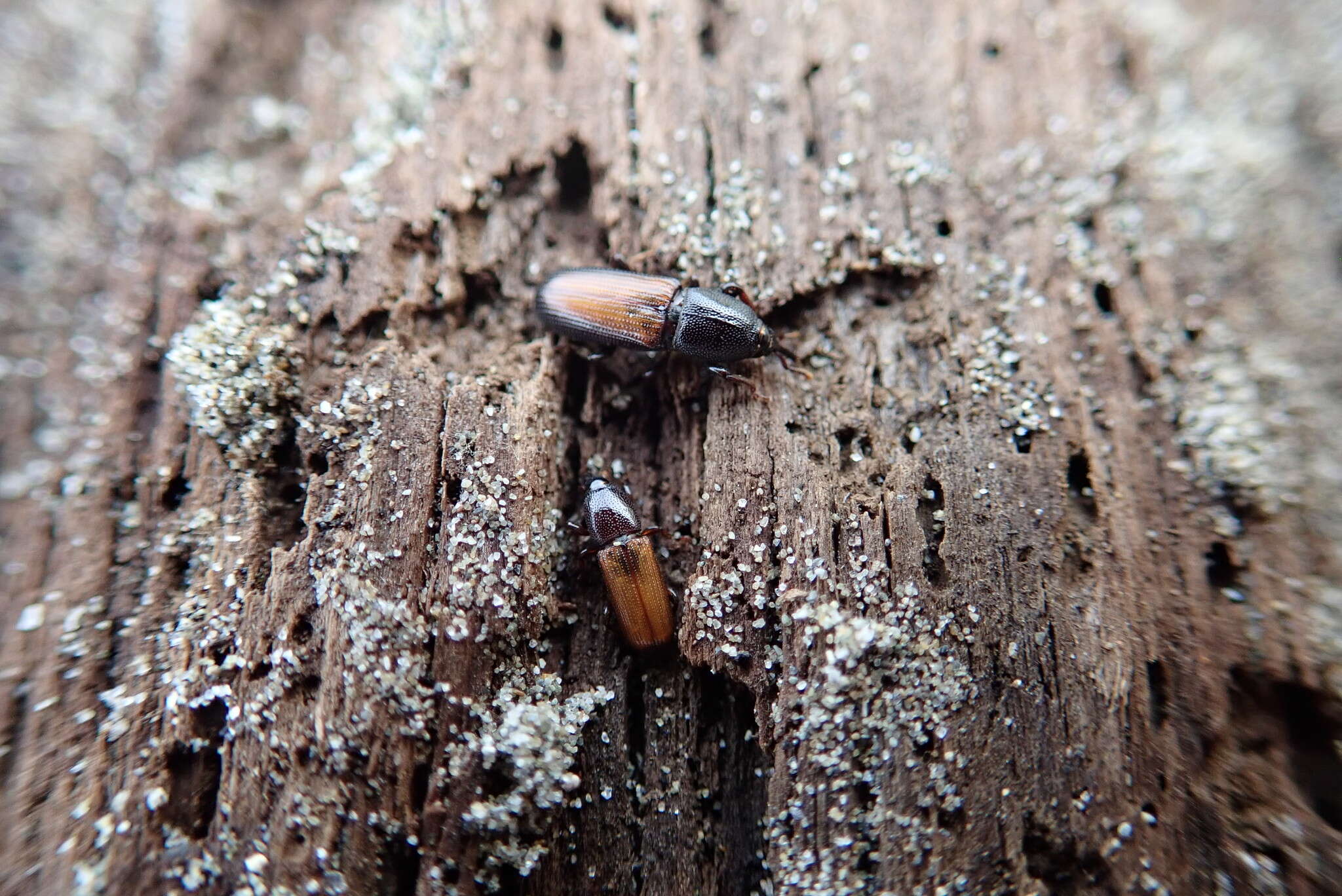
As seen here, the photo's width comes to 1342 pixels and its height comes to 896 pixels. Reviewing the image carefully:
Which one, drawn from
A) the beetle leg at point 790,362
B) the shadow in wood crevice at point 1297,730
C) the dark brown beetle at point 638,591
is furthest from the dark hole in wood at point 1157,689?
the dark brown beetle at point 638,591

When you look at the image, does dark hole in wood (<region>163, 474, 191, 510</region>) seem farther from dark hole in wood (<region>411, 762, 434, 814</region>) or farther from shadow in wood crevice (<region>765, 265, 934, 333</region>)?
shadow in wood crevice (<region>765, 265, 934, 333</region>)

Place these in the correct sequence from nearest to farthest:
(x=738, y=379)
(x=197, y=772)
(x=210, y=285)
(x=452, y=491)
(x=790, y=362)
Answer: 1. (x=197, y=772)
2. (x=452, y=491)
3. (x=738, y=379)
4. (x=790, y=362)
5. (x=210, y=285)

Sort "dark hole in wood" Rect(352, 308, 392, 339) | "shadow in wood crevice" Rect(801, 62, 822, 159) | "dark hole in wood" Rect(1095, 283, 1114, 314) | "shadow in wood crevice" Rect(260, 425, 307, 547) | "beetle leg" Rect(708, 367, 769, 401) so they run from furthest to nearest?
"shadow in wood crevice" Rect(801, 62, 822, 159), "dark hole in wood" Rect(1095, 283, 1114, 314), "dark hole in wood" Rect(352, 308, 392, 339), "beetle leg" Rect(708, 367, 769, 401), "shadow in wood crevice" Rect(260, 425, 307, 547)

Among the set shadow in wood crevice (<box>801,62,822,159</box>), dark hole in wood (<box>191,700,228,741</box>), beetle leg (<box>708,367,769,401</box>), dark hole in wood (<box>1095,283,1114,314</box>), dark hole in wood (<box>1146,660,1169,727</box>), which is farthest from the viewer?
shadow in wood crevice (<box>801,62,822,159</box>)

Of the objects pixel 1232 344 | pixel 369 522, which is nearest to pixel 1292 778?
pixel 1232 344

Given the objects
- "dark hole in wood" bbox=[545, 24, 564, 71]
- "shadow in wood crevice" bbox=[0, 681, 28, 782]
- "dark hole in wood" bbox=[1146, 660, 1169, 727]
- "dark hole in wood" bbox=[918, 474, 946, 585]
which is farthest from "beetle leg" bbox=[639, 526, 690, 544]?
"shadow in wood crevice" bbox=[0, 681, 28, 782]

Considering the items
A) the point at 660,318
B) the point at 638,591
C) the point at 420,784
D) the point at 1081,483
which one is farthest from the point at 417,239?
the point at 1081,483

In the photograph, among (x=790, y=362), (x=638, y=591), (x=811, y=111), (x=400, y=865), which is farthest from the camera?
(x=811, y=111)

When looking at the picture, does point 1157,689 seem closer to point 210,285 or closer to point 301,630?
point 301,630
